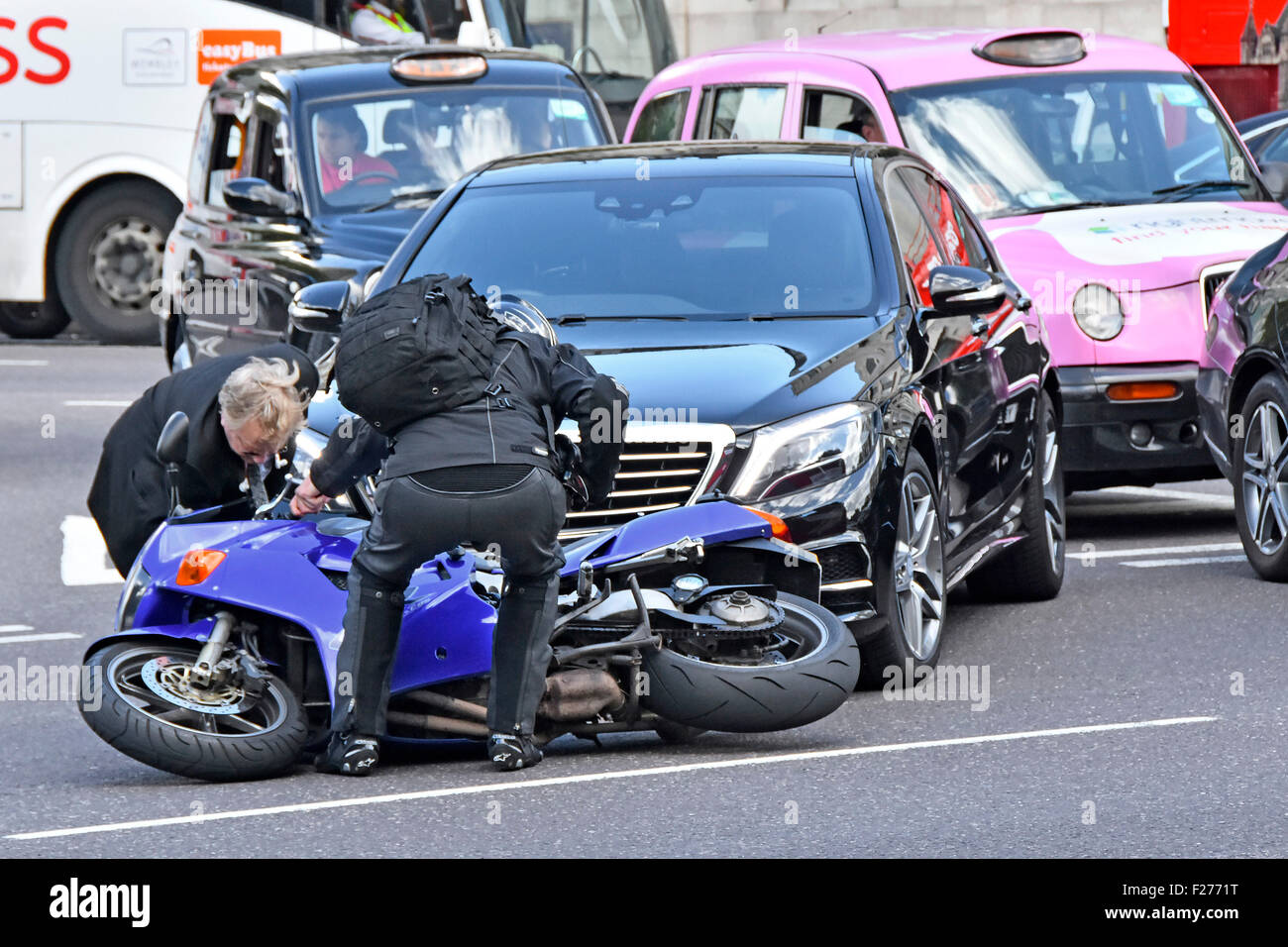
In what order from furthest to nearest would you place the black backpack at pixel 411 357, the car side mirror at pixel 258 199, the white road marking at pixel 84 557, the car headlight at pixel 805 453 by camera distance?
1. the car side mirror at pixel 258 199
2. the white road marking at pixel 84 557
3. the car headlight at pixel 805 453
4. the black backpack at pixel 411 357

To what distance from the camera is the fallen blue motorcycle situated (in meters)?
6.66

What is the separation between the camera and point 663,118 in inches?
554

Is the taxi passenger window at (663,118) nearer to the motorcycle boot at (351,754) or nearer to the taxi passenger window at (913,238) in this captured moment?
the taxi passenger window at (913,238)

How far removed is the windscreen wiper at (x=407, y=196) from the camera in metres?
13.4

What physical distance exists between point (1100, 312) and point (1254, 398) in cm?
118

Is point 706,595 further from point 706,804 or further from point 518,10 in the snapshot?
point 518,10

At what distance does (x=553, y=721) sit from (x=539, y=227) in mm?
2552

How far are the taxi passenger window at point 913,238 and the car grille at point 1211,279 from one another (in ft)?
7.64

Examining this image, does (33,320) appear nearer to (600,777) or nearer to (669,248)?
(669,248)

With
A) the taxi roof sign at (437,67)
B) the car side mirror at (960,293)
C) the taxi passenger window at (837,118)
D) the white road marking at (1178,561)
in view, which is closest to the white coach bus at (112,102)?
the taxi roof sign at (437,67)

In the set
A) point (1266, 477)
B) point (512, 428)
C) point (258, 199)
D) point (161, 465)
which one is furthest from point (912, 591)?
point (258, 199)

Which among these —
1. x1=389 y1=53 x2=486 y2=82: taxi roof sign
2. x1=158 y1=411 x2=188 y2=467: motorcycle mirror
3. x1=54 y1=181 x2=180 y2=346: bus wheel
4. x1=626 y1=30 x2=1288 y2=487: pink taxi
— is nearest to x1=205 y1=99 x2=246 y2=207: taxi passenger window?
x1=389 y1=53 x2=486 y2=82: taxi roof sign

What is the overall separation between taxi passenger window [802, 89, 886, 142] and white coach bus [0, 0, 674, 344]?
8.11m

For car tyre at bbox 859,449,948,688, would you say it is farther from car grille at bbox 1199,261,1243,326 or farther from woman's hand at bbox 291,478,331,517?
car grille at bbox 1199,261,1243,326
